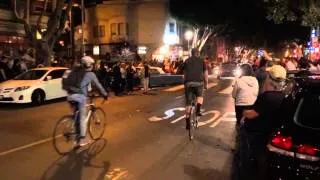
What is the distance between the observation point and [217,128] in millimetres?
13203

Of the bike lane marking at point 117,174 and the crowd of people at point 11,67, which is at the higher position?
the crowd of people at point 11,67

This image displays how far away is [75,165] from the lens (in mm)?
8961

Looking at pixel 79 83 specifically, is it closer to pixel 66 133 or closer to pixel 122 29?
pixel 66 133

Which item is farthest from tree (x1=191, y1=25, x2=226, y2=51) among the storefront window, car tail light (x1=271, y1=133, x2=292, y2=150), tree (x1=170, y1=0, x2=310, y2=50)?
car tail light (x1=271, y1=133, x2=292, y2=150)

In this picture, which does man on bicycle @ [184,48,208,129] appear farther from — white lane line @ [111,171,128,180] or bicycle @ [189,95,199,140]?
white lane line @ [111,171,128,180]

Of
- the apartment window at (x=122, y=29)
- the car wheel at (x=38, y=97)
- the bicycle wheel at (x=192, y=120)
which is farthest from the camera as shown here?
the apartment window at (x=122, y=29)

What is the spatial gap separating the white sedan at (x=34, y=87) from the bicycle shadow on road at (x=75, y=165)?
9395 millimetres

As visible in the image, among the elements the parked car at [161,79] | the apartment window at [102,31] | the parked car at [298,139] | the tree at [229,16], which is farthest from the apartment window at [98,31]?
the parked car at [298,139]

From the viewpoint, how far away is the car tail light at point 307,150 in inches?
194

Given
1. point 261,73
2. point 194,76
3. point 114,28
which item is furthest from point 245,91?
point 114,28

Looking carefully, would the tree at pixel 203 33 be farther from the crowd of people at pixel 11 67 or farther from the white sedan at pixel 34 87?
the white sedan at pixel 34 87

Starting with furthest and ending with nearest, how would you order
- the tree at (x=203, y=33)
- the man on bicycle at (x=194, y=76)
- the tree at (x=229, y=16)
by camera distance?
the tree at (x=203, y=33), the tree at (x=229, y=16), the man on bicycle at (x=194, y=76)

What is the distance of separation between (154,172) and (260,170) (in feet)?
9.91

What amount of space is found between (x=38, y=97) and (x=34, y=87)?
43 centimetres
